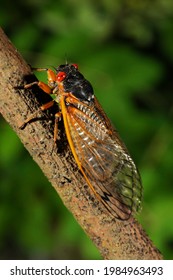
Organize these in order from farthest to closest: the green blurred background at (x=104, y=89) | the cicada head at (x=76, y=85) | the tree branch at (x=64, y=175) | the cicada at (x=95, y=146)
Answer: the green blurred background at (x=104, y=89) → the cicada head at (x=76, y=85) → the cicada at (x=95, y=146) → the tree branch at (x=64, y=175)

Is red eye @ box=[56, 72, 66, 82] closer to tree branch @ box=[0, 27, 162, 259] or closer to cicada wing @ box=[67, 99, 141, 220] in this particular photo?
cicada wing @ box=[67, 99, 141, 220]

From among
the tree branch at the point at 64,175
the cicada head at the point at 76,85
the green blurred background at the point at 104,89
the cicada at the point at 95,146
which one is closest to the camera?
the tree branch at the point at 64,175

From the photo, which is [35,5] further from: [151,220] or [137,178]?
[137,178]

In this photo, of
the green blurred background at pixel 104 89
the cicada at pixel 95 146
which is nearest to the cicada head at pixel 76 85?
the cicada at pixel 95 146

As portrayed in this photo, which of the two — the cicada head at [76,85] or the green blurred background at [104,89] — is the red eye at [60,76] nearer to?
the cicada head at [76,85]

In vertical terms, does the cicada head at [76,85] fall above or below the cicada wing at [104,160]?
above

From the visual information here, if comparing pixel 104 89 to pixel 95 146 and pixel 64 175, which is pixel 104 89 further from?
pixel 64 175
